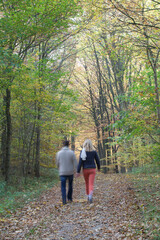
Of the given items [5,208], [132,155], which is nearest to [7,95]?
[5,208]

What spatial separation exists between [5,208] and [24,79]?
22.0 ft

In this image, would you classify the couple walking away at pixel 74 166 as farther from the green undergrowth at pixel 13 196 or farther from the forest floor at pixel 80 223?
the green undergrowth at pixel 13 196

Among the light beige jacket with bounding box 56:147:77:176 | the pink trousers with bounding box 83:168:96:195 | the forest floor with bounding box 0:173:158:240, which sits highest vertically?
the light beige jacket with bounding box 56:147:77:176

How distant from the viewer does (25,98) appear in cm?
1272

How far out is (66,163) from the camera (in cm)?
766

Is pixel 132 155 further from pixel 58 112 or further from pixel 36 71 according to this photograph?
pixel 36 71

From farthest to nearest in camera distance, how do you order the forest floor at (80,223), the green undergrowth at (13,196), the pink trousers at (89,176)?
the pink trousers at (89,176), the green undergrowth at (13,196), the forest floor at (80,223)

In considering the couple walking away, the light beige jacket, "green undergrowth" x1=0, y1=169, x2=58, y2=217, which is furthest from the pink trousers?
"green undergrowth" x1=0, y1=169, x2=58, y2=217

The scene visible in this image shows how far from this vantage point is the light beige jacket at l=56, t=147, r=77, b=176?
7613 mm

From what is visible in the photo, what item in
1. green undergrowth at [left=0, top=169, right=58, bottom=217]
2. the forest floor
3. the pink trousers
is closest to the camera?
the forest floor

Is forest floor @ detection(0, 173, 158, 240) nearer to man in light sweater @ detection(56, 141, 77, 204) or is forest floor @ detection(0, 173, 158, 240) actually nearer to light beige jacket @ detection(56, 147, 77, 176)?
man in light sweater @ detection(56, 141, 77, 204)

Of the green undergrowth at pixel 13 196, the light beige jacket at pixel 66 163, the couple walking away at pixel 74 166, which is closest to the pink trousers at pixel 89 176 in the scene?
the couple walking away at pixel 74 166

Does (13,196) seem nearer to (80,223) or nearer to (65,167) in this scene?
(65,167)

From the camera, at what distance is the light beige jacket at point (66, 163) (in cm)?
761
